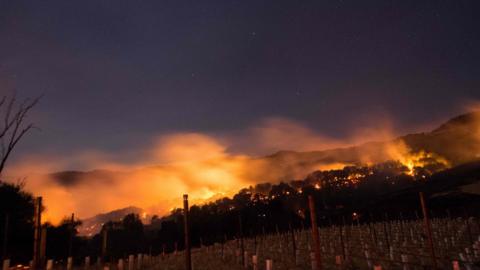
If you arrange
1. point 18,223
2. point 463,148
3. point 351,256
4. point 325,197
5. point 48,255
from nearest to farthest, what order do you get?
point 351,256, point 18,223, point 48,255, point 325,197, point 463,148

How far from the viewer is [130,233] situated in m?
73.1

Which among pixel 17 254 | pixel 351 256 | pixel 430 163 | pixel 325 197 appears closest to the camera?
pixel 351 256

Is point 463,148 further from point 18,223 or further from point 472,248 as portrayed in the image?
point 18,223

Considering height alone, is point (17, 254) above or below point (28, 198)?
below

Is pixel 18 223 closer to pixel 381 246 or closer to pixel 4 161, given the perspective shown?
pixel 4 161

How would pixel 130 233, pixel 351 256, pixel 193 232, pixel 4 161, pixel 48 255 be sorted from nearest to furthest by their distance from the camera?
pixel 4 161
pixel 351 256
pixel 48 255
pixel 193 232
pixel 130 233

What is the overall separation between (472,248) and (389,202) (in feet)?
211

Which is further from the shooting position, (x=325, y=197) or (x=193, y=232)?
(x=325, y=197)

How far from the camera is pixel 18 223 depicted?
32.4 metres

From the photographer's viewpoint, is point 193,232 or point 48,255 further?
point 193,232

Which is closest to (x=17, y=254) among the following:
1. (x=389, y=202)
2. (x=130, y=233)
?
(x=130, y=233)

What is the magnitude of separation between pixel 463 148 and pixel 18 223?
222518mm

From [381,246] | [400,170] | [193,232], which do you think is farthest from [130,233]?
[400,170]

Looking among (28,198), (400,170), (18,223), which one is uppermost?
(400,170)
